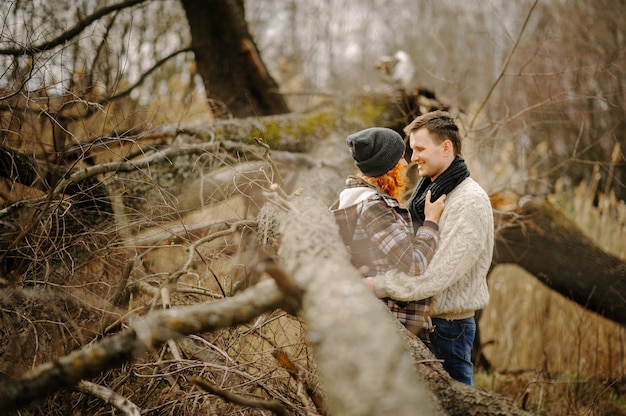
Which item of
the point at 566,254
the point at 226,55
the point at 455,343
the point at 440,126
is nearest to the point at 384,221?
the point at 440,126

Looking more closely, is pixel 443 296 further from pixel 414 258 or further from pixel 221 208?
pixel 221 208

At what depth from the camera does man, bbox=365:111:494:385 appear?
2098mm

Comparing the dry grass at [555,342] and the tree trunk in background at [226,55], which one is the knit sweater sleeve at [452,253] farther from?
the tree trunk in background at [226,55]

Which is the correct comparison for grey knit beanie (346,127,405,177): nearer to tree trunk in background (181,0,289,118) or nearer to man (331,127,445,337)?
man (331,127,445,337)

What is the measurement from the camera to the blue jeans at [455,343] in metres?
2.44

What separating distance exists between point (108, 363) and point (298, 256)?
25.3 inches

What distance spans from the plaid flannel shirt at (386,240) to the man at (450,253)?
0.18 ft

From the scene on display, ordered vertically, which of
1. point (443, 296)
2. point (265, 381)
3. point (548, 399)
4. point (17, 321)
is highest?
point (17, 321)

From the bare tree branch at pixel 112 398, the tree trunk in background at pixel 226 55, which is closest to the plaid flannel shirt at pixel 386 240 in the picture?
the bare tree branch at pixel 112 398

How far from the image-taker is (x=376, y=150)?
2.33 meters

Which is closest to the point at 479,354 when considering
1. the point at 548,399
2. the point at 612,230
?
the point at 548,399

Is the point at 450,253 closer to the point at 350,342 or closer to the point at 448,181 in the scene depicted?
the point at 448,181

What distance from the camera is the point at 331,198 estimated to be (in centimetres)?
331

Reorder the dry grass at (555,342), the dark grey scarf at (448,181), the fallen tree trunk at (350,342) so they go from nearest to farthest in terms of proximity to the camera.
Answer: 1. the fallen tree trunk at (350,342)
2. the dark grey scarf at (448,181)
3. the dry grass at (555,342)
